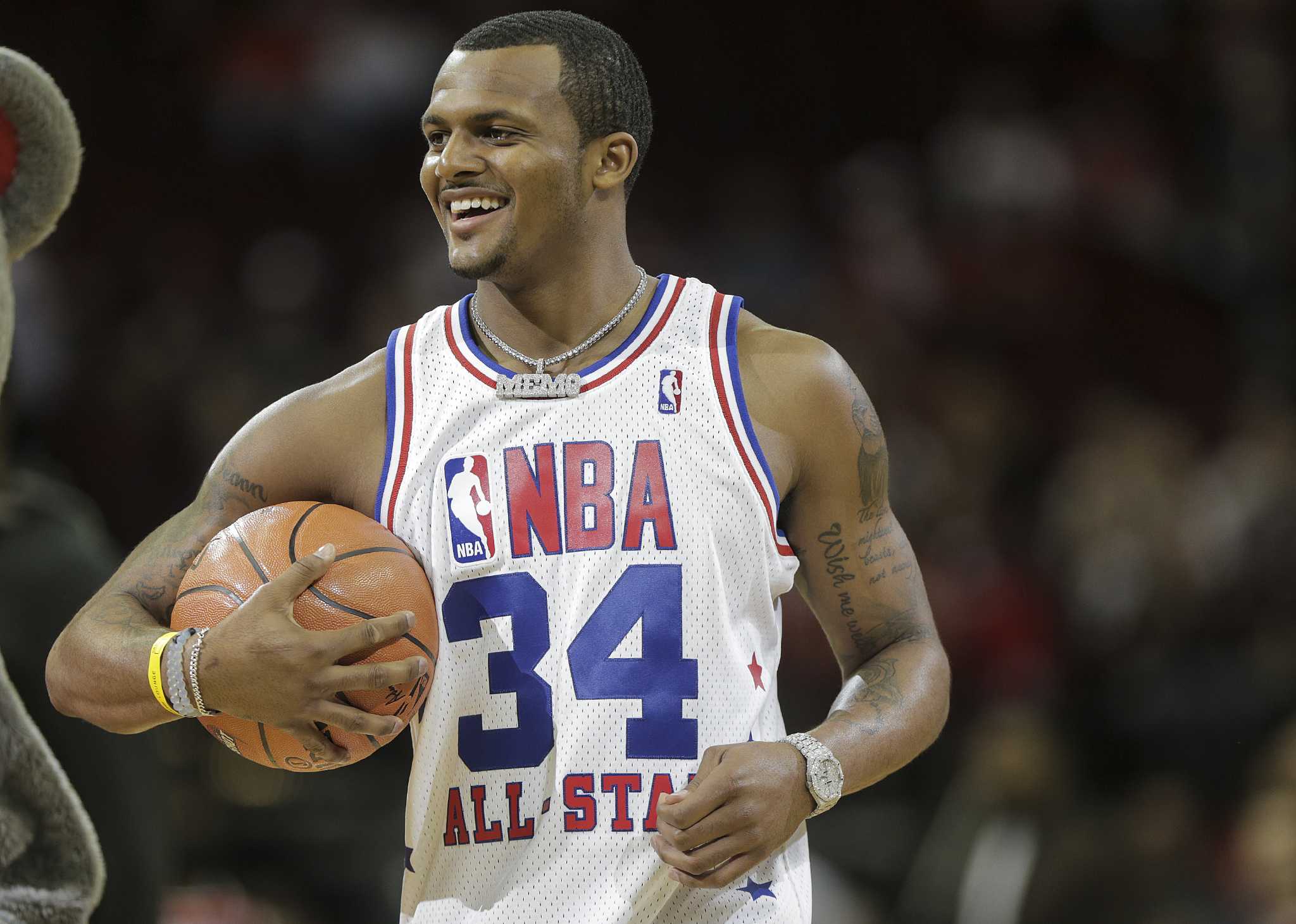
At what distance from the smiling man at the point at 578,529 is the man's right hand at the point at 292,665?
12cm

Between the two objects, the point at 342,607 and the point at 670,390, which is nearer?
the point at 342,607

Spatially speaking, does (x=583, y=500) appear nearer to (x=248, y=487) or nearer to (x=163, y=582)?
(x=248, y=487)

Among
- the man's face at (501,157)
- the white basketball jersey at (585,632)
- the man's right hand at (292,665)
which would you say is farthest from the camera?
the man's face at (501,157)

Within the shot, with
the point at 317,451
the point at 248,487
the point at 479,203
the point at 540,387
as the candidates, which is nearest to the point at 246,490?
the point at 248,487

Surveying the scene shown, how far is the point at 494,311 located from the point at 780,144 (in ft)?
21.2

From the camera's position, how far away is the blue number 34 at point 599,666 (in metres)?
2.83

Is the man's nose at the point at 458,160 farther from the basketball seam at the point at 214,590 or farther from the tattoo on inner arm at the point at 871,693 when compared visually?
the tattoo on inner arm at the point at 871,693

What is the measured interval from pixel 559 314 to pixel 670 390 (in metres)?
0.27

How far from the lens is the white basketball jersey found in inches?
111

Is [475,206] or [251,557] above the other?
[475,206]

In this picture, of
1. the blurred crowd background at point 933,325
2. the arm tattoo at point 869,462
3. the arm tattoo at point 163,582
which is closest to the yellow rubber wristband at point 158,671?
the arm tattoo at point 163,582

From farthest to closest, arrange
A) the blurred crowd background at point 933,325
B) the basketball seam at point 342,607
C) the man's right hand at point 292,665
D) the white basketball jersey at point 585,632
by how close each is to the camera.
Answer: the blurred crowd background at point 933,325
the white basketball jersey at point 585,632
the basketball seam at point 342,607
the man's right hand at point 292,665

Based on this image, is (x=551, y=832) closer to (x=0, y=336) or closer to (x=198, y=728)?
(x=0, y=336)

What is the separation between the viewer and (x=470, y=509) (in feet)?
9.56
